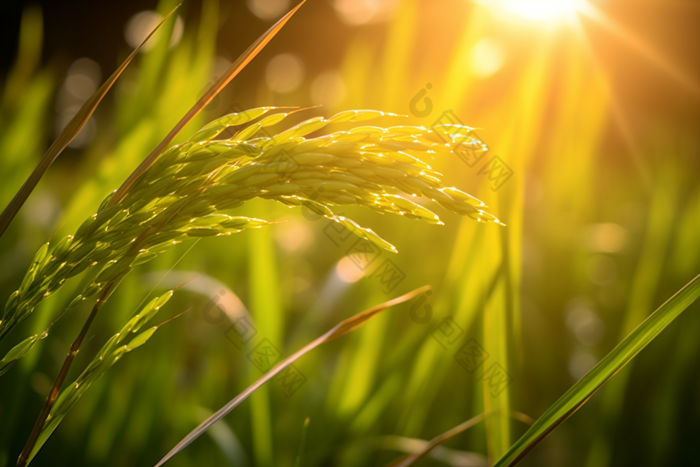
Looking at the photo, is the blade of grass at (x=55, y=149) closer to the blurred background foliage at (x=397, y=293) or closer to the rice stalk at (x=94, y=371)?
the blurred background foliage at (x=397, y=293)

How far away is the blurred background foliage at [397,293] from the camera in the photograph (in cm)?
102

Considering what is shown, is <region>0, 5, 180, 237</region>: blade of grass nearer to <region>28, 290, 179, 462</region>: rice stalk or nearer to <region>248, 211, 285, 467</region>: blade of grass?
<region>28, 290, 179, 462</region>: rice stalk

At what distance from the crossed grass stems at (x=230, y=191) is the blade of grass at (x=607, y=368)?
0.19 metres

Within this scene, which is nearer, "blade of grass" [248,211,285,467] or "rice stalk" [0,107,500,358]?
"rice stalk" [0,107,500,358]

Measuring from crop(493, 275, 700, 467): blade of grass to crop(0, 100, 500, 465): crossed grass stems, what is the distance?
7.4 inches

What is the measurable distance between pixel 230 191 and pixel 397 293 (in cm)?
104

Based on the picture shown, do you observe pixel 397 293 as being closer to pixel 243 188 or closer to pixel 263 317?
pixel 263 317

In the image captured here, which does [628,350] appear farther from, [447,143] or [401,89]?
[401,89]

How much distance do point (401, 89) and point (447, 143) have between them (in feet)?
4.63

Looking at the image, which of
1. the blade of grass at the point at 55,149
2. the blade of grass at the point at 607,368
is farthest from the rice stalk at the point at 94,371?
the blade of grass at the point at 607,368

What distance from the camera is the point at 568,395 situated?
19.7 inches

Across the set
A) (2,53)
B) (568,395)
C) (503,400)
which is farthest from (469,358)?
(2,53)

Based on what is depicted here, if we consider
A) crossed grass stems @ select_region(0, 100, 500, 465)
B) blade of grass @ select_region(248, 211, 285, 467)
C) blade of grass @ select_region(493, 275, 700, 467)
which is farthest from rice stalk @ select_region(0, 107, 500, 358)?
blade of grass @ select_region(248, 211, 285, 467)

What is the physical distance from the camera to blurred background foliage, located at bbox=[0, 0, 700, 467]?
3.36 feet
